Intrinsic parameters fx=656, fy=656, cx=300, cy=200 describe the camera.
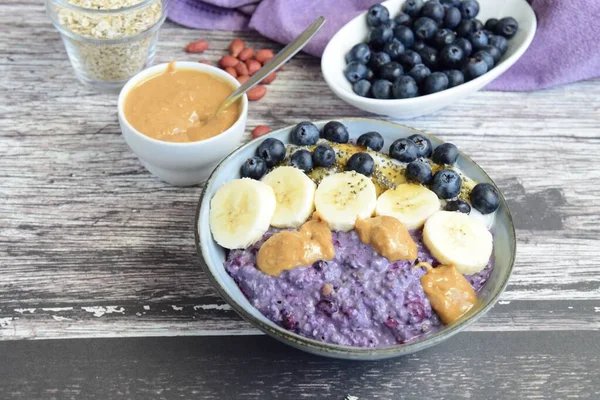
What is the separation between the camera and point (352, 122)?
1755 mm

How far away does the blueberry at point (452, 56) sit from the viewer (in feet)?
6.74

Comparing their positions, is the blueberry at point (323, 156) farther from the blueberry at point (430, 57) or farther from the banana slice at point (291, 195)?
the blueberry at point (430, 57)

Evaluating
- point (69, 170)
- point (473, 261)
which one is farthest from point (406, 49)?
point (69, 170)

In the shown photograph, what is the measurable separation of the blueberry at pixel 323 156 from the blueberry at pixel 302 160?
0.06 feet

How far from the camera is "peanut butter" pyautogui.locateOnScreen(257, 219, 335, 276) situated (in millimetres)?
1409

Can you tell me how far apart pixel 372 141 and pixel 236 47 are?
31.1 inches

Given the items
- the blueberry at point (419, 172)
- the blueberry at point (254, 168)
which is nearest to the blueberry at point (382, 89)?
the blueberry at point (419, 172)

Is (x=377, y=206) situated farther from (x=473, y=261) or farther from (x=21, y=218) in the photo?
(x=21, y=218)

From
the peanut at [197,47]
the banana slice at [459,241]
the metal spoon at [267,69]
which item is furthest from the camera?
the peanut at [197,47]

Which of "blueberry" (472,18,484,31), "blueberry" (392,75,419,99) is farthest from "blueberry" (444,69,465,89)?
"blueberry" (472,18,484,31)

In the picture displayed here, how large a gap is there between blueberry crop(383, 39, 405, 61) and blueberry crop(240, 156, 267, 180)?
2.27 feet

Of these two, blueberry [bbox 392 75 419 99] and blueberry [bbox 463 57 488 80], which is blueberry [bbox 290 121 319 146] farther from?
blueberry [bbox 463 57 488 80]

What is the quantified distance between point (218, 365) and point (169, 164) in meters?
0.57

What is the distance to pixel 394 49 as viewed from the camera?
6.85 feet
